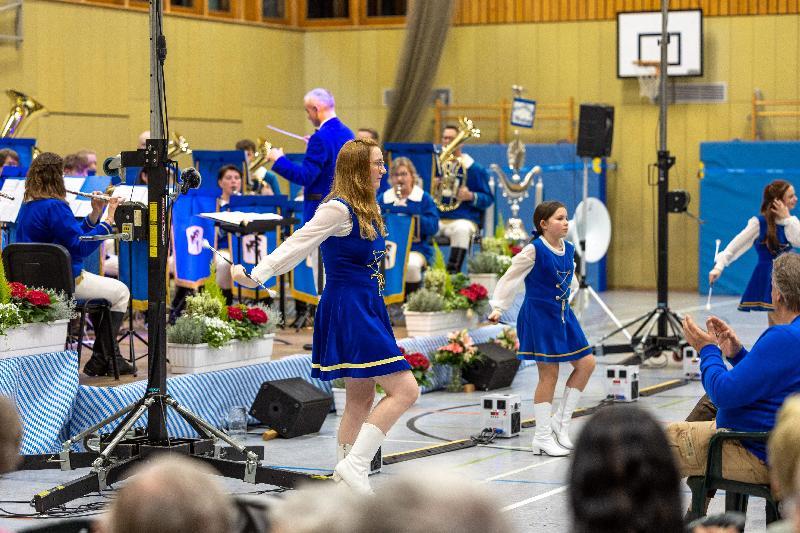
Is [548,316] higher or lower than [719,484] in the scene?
higher

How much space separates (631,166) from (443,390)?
835 centimetres

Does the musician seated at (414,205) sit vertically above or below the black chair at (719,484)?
above

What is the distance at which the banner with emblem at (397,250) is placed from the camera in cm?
1128

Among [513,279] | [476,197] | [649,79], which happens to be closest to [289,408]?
[513,279]

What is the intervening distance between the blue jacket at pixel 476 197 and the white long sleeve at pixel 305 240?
7534 mm

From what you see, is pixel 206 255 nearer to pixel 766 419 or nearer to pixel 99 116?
pixel 99 116

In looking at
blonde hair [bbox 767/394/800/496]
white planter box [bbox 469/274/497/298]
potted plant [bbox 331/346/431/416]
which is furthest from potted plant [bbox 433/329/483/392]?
blonde hair [bbox 767/394/800/496]

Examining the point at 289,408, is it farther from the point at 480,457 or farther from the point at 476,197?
the point at 476,197

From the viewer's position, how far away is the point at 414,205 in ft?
38.8

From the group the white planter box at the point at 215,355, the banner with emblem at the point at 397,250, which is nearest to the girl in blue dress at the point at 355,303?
the white planter box at the point at 215,355

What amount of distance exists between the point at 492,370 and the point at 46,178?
146 inches

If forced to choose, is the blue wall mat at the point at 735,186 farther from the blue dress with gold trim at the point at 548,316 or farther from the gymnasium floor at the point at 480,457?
the blue dress with gold trim at the point at 548,316

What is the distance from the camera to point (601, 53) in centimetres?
1788

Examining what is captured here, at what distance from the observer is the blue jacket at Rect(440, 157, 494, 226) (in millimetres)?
13562
